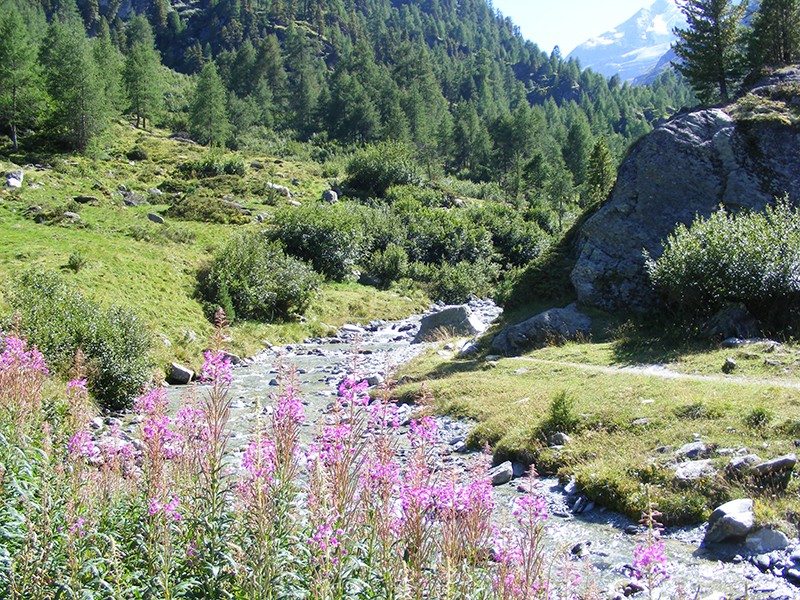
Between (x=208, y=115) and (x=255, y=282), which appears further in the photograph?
(x=208, y=115)

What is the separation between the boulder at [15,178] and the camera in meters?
39.5

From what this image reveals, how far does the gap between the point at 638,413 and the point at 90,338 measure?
15810 millimetres

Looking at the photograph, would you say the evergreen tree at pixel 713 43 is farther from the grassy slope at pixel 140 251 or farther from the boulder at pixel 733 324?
the grassy slope at pixel 140 251

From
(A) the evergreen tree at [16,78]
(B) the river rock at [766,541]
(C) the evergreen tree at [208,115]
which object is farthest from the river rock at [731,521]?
(C) the evergreen tree at [208,115]

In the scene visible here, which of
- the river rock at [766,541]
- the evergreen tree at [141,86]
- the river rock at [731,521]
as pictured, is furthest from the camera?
the evergreen tree at [141,86]

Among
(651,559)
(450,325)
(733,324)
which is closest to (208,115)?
(450,325)

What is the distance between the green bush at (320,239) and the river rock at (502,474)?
97.1ft

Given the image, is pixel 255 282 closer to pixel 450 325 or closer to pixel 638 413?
pixel 450 325

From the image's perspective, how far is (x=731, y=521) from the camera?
8.27 m

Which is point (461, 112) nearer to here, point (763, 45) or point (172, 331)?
point (763, 45)

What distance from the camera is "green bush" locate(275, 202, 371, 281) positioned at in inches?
1612

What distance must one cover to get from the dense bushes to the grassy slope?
18489 millimetres

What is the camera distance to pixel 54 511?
15.8 ft

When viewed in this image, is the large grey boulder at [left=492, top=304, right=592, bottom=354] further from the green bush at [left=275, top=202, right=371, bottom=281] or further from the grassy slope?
the green bush at [left=275, top=202, right=371, bottom=281]
